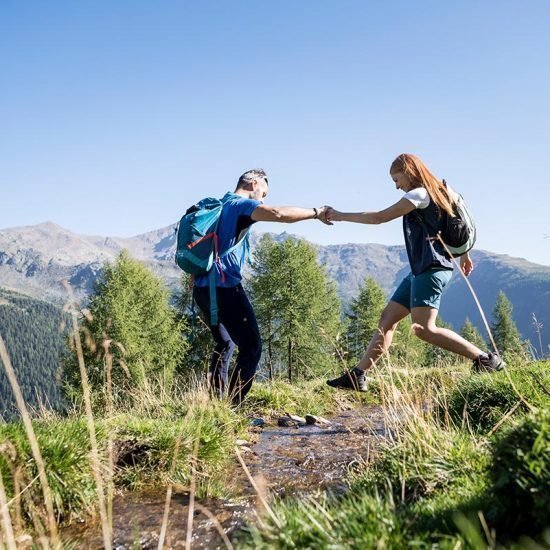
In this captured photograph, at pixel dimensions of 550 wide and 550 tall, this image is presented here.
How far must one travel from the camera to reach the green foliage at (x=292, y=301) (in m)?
31.9

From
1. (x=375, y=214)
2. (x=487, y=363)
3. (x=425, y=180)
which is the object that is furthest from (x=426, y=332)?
(x=425, y=180)

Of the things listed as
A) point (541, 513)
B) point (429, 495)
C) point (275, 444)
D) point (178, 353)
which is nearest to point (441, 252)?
point (275, 444)

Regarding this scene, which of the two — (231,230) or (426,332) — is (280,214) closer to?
(231,230)

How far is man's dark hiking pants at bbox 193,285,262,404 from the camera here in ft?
19.0

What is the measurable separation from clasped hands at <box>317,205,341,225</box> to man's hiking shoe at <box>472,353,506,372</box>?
241 centimetres

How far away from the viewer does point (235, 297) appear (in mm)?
5816

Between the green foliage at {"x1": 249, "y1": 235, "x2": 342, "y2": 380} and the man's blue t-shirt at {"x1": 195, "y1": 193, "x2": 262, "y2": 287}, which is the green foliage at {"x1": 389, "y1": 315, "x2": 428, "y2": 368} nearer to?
the man's blue t-shirt at {"x1": 195, "y1": 193, "x2": 262, "y2": 287}

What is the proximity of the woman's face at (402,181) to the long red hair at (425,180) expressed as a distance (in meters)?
0.05

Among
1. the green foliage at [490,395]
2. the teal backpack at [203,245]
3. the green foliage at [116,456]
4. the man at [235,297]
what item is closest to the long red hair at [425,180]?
the man at [235,297]

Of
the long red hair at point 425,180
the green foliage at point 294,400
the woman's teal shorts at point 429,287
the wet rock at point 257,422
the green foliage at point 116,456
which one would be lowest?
the green foliage at point 294,400

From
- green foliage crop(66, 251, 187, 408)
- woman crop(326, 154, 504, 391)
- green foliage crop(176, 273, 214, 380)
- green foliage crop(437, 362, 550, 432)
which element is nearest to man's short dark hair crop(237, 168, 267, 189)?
woman crop(326, 154, 504, 391)

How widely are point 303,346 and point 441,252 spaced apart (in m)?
27.7

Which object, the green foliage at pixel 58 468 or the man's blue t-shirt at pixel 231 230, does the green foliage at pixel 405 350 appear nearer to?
the man's blue t-shirt at pixel 231 230

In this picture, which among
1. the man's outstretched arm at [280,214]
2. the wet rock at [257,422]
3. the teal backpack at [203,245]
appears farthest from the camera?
the wet rock at [257,422]
